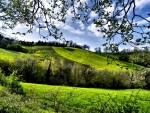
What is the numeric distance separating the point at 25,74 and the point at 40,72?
18.5 ft

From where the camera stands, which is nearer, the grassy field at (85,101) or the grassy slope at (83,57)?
the grassy field at (85,101)

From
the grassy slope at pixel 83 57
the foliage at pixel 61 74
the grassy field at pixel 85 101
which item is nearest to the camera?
the grassy field at pixel 85 101

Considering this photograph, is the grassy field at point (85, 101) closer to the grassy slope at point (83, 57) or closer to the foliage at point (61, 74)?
the foliage at point (61, 74)

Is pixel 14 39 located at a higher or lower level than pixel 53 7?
lower

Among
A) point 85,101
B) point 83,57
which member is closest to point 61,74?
point 85,101

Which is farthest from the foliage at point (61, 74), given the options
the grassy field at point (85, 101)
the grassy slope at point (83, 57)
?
the grassy field at point (85, 101)

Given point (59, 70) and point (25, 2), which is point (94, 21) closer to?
point (25, 2)

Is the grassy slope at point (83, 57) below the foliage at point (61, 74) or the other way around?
the other way around

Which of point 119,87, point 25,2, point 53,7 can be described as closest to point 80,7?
point 53,7

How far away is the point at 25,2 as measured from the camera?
6.39 metres

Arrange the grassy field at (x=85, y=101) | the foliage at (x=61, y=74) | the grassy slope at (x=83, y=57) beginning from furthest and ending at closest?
1. the grassy slope at (x=83, y=57)
2. the foliage at (x=61, y=74)
3. the grassy field at (x=85, y=101)

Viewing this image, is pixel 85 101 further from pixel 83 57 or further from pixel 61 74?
pixel 83 57

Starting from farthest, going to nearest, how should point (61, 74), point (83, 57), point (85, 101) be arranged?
point (83, 57)
point (61, 74)
point (85, 101)

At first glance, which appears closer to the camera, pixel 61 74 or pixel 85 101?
pixel 85 101
